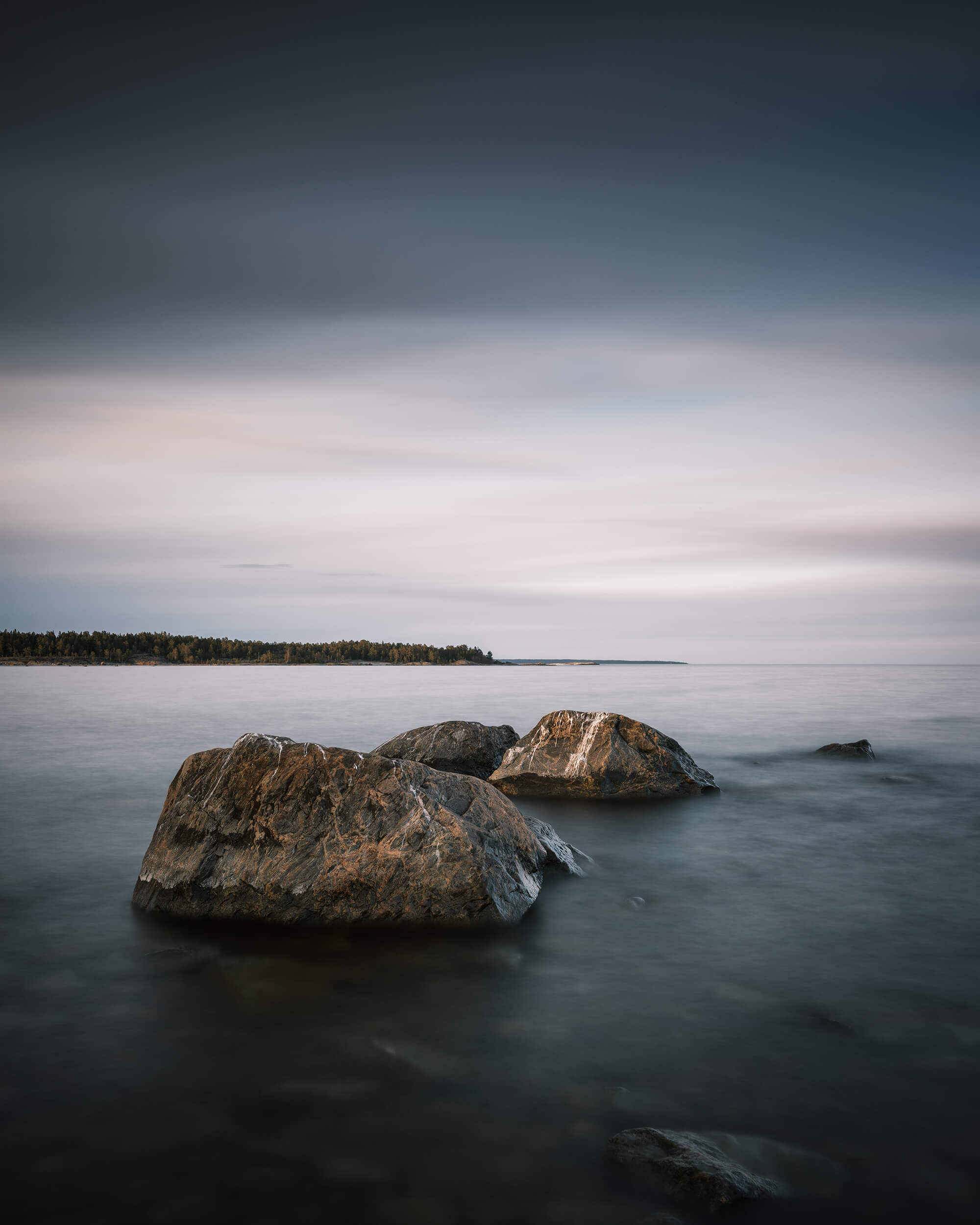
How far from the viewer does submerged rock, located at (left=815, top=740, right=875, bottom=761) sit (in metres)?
17.1

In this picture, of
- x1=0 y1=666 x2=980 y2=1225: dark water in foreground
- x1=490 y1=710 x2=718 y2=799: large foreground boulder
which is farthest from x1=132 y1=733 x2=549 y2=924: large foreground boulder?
x1=490 y1=710 x2=718 y2=799: large foreground boulder

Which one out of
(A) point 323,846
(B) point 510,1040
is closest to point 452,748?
(A) point 323,846

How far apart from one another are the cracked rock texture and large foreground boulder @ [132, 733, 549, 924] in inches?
113

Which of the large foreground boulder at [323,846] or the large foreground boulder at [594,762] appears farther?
the large foreground boulder at [594,762]

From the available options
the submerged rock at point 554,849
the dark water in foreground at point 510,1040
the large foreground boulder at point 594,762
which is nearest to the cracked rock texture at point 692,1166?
the dark water in foreground at point 510,1040

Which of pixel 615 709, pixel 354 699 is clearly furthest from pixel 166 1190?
pixel 354 699

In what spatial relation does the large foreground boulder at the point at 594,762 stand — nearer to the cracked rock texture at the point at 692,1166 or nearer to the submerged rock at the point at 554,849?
the submerged rock at the point at 554,849

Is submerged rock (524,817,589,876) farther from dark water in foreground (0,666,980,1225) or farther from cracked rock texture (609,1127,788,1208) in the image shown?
cracked rock texture (609,1127,788,1208)

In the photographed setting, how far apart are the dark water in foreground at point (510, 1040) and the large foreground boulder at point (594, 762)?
2248 mm

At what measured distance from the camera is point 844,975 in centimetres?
538

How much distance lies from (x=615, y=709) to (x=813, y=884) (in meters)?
23.2

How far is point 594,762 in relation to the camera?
39.8ft

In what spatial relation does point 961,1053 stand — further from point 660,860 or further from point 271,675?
point 271,675

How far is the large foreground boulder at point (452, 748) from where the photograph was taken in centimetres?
1308
